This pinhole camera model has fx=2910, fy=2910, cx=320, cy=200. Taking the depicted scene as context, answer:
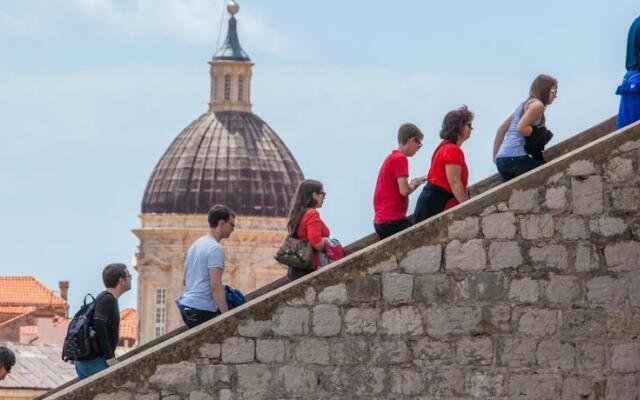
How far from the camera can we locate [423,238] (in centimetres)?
1897

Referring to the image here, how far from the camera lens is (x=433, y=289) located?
62.1 feet

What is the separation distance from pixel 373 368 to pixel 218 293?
1.24m

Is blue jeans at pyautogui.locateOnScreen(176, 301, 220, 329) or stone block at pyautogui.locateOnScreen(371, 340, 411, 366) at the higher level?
blue jeans at pyautogui.locateOnScreen(176, 301, 220, 329)

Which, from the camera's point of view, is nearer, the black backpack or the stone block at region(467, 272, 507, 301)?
the stone block at region(467, 272, 507, 301)

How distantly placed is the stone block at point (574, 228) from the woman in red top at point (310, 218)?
1.71 meters

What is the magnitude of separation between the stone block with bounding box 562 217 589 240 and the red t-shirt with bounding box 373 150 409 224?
53.7 inches

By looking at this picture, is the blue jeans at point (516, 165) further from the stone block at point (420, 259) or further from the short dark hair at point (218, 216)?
the short dark hair at point (218, 216)

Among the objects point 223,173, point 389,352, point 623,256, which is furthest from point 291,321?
point 223,173

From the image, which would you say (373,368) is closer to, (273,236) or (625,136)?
(625,136)

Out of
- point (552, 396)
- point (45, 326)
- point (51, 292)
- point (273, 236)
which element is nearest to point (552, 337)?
point (552, 396)

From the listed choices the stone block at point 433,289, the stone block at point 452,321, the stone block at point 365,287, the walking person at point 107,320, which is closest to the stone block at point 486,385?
the stone block at point 452,321

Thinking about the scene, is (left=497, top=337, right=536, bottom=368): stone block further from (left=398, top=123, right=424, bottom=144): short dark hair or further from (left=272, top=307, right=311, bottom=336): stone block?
(left=398, top=123, right=424, bottom=144): short dark hair

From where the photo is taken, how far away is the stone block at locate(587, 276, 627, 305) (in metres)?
18.8

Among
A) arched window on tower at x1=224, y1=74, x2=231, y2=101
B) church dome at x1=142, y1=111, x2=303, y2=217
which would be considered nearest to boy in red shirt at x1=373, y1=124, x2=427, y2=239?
church dome at x1=142, y1=111, x2=303, y2=217
